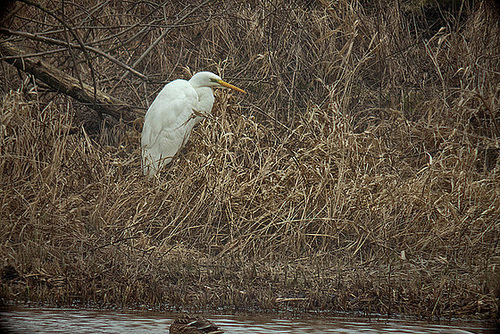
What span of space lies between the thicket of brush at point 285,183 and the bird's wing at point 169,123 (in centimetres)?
22

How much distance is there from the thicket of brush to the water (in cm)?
33

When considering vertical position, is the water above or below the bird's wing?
below

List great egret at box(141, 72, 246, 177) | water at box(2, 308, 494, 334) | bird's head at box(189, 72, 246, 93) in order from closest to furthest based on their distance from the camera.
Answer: water at box(2, 308, 494, 334) < great egret at box(141, 72, 246, 177) < bird's head at box(189, 72, 246, 93)

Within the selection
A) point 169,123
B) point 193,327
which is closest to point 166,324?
point 193,327

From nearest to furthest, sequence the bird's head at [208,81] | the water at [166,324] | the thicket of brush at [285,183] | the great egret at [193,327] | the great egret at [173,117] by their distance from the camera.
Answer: the great egret at [193,327] → the water at [166,324] → the thicket of brush at [285,183] → the great egret at [173,117] → the bird's head at [208,81]

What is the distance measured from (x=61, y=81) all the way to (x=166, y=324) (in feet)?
14.4

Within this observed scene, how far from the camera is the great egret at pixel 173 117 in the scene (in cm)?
746

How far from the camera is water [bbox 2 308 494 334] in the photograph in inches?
155

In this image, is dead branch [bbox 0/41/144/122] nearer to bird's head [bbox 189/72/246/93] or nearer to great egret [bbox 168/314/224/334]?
bird's head [bbox 189/72/246/93]

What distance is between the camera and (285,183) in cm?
664

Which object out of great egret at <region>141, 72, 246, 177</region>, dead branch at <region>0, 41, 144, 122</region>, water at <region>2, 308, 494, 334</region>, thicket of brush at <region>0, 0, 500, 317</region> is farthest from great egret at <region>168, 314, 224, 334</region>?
dead branch at <region>0, 41, 144, 122</region>

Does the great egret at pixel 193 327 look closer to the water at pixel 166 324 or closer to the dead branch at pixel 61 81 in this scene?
the water at pixel 166 324

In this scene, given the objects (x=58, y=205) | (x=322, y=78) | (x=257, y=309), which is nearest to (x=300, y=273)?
(x=257, y=309)

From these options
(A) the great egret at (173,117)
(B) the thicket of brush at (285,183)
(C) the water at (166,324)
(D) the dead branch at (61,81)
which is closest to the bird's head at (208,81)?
(A) the great egret at (173,117)
